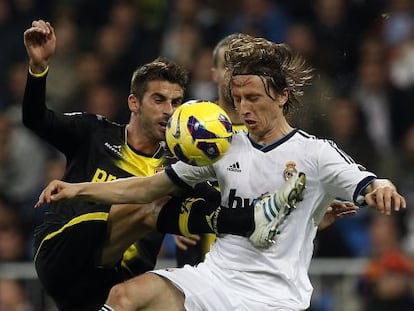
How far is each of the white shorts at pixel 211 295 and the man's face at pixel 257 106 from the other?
26.0 inches

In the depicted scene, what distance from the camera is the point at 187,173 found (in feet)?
19.1

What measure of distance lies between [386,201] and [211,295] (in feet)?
3.14

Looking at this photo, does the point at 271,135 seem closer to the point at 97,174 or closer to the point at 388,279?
the point at 97,174

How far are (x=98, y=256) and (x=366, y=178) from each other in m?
1.63

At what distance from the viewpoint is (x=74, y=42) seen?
1124 centimetres

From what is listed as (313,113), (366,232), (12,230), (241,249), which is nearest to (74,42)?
(12,230)

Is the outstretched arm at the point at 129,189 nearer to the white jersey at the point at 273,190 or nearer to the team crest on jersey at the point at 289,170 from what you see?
the white jersey at the point at 273,190

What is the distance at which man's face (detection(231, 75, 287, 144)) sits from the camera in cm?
570

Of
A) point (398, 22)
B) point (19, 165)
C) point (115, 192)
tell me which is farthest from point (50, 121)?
point (398, 22)

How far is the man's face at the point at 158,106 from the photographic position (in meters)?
6.50

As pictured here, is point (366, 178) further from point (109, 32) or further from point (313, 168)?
point (109, 32)

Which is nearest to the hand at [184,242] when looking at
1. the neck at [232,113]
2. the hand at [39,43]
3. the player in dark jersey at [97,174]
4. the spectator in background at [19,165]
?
the player in dark jersey at [97,174]

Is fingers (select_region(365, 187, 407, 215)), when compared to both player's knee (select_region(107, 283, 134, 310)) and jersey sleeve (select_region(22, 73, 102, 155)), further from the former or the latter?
jersey sleeve (select_region(22, 73, 102, 155))

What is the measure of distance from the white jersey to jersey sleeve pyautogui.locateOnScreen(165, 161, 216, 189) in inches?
2.8
